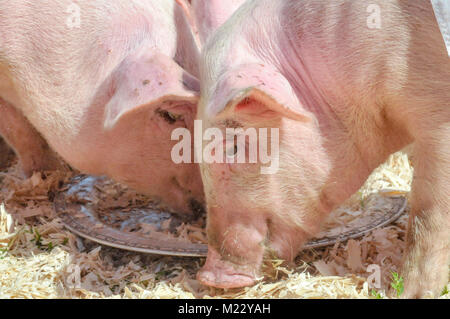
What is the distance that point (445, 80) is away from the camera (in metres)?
2.28

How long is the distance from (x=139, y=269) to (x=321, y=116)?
1216 millimetres

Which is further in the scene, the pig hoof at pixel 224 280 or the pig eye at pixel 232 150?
the pig hoof at pixel 224 280

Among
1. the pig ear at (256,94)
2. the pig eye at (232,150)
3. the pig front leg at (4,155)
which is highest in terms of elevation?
the pig ear at (256,94)

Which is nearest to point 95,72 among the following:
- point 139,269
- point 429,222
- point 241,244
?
point 139,269

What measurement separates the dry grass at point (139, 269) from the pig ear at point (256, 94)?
2.53ft

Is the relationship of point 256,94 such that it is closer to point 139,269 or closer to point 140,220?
point 139,269

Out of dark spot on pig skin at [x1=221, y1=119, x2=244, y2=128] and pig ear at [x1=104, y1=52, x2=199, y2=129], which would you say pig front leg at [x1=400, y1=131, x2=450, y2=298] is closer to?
dark spot on pig skin at [x1=221, y1=119, x2=244, y2=128]

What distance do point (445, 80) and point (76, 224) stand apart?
2.09m

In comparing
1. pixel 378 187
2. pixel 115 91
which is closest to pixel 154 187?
pixel 115 91

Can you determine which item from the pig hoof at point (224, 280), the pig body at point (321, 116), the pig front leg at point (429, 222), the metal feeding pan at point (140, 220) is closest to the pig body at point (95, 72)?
the metal feeding pan at point (140, 220)

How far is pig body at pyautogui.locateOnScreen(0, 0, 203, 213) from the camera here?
115 inches

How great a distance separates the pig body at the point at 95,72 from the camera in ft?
9.62

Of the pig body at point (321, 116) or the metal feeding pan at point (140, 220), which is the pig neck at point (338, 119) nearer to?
the pig body at point (321, 116)

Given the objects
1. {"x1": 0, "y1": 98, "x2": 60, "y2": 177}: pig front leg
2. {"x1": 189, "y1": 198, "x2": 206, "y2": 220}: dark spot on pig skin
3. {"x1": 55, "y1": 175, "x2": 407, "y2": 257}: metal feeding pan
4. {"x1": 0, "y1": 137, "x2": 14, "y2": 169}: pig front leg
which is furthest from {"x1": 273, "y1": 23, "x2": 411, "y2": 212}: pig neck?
{"x1": 0, "y1": 137, "x2": 14, "y2": 169}: pig front leg
